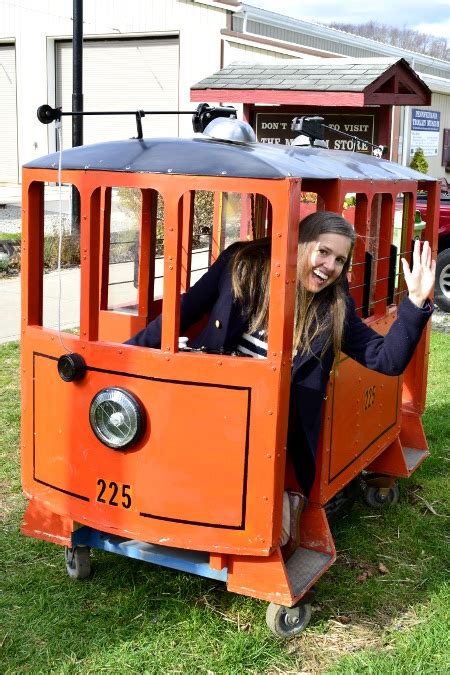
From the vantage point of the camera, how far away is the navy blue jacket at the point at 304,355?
3473 mm

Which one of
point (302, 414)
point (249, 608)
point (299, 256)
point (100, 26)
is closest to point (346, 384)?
point (302, 414)

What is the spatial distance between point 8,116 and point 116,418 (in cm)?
2474

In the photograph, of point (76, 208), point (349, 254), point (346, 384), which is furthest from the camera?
point (76, 208)

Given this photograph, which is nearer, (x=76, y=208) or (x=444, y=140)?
(x=76, y=208)

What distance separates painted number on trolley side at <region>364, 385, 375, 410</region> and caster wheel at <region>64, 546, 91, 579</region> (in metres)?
1.55

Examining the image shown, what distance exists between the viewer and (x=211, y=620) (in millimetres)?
3613

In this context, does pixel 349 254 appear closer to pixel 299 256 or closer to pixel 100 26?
pixel 299 256

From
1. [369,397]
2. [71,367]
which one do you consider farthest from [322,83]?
[71,367]

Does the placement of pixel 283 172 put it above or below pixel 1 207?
above

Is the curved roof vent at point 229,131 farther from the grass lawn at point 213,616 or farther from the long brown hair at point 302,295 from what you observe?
the grass lawn at point 213,616

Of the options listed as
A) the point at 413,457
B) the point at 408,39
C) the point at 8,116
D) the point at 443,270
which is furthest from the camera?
the point at 408,39

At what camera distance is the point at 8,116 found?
26188 millimetres

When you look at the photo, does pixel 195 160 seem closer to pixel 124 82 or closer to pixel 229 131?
pixel 229 131

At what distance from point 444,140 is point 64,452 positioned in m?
22.8
